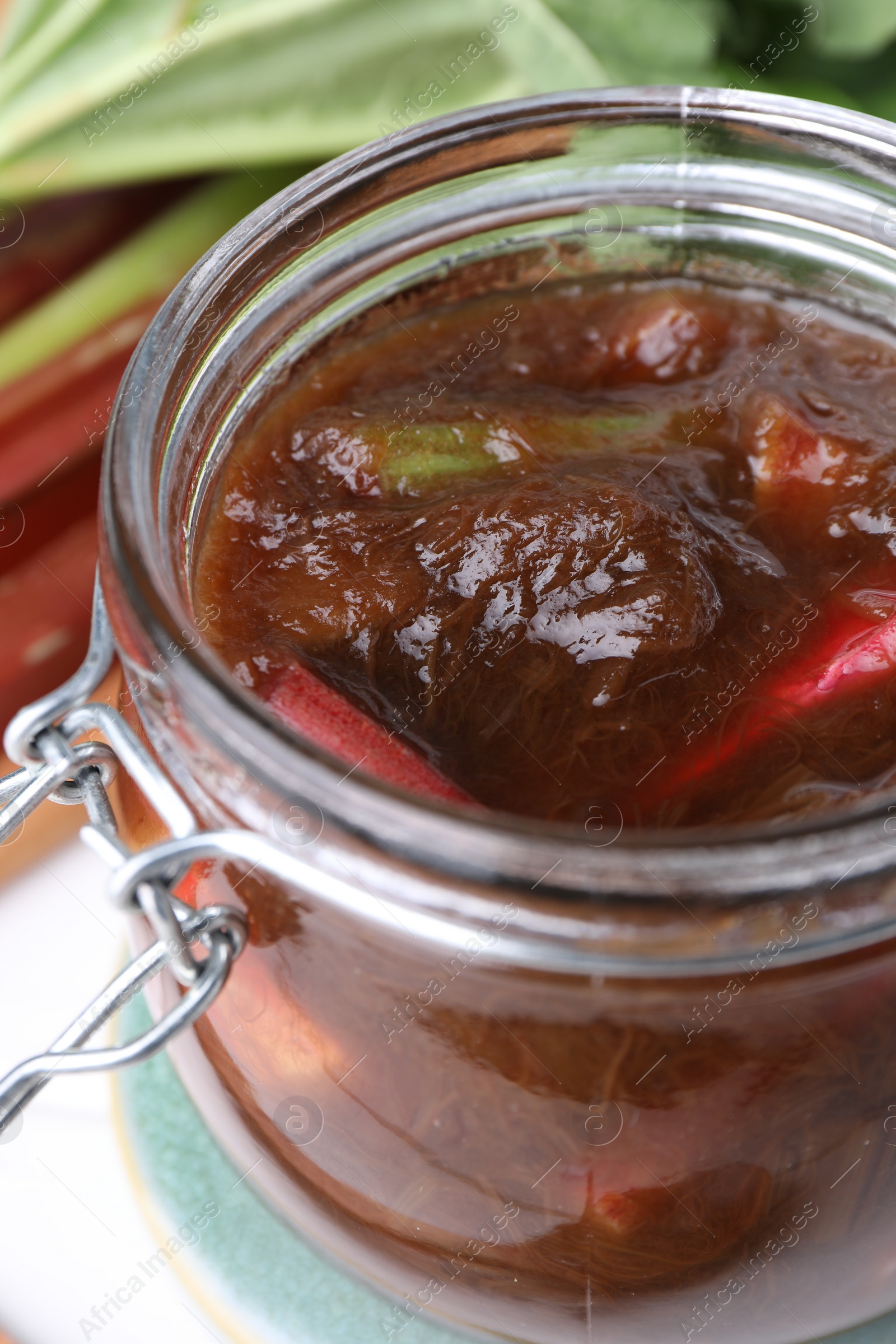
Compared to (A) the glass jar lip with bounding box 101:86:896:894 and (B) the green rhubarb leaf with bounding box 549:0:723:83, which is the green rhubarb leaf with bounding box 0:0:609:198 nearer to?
(B) the green rhubarb leaf with bounding box 549:0:723:83

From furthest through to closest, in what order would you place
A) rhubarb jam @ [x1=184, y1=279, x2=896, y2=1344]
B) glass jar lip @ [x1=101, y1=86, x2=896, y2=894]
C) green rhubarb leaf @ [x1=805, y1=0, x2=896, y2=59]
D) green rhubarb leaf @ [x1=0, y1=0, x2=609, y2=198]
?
green rhubarb leaf @ [x1=0, y1=0, x2=609, y2=198] → green rhubarb leaf @ [x1=805, y1=0, x2=896, y2=59] → rhubarb jam @ [x1=184, y1=279, x2=896, y2=1344] → glass jar lip @ [x1=101, y1=86, x2=896, y2=894]

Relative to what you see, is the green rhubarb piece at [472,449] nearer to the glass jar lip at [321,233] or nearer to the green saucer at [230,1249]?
the glass jar lip at [321,233]

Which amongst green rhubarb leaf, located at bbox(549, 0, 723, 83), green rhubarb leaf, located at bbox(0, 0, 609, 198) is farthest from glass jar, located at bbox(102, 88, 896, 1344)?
green rhubarb leaf, located at bbox(0, 0, 609, 198)

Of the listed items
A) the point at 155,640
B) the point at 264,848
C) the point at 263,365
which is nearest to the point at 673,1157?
the point at 264,848

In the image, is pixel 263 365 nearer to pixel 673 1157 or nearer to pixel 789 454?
pixel 789 454

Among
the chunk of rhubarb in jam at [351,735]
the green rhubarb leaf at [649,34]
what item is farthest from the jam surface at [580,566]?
the green rhubarb leaf at [649,34]

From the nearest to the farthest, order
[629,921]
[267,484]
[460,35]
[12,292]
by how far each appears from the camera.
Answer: [629,921]
[267,484]
[460,35]
[12,292]

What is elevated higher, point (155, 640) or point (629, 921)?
point (155, 640)
